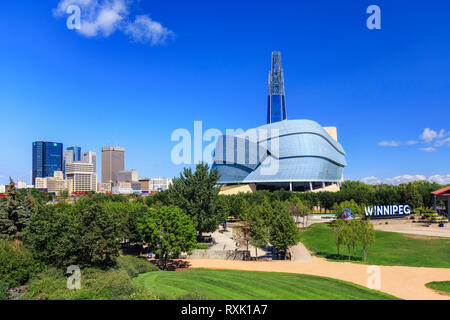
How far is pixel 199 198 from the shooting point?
136 feet

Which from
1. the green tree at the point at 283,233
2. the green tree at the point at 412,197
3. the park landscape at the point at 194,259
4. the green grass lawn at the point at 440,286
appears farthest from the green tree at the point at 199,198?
the green tree at the point at 412,197

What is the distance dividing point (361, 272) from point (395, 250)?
11962mm

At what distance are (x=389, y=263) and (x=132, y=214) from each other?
2981cm

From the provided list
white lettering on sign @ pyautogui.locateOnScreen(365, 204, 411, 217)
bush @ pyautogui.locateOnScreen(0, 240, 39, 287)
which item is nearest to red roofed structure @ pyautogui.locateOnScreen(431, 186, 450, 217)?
white lettering on sign @ pyautogui.locateOnScreen(365, 204, 411, 217)

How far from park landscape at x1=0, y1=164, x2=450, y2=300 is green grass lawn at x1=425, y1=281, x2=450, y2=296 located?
65mm

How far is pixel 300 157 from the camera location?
336ft

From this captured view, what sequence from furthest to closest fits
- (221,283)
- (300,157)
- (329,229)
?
(300,157), (329,229), (221,283)

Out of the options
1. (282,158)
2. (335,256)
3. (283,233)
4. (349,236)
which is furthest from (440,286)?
(282,158)

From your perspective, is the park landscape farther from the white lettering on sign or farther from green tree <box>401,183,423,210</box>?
green tree <box>401,183,423,210</box>

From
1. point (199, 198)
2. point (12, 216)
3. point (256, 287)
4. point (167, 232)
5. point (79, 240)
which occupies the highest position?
point (199, 198)

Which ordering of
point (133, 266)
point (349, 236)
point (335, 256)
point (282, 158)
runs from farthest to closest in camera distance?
point (282, 158), point (335, 256), point (349, 236), point (133, 266)

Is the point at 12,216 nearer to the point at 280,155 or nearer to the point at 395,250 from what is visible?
the point at 395,250
